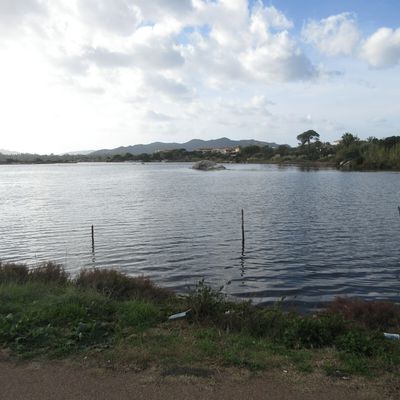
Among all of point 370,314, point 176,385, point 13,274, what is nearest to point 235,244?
point 13,274

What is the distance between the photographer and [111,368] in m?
6.67

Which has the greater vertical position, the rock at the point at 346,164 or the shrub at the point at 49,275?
the shrub at the point at 49,275

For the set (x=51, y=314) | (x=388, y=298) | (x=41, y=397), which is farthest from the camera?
(x=388, y=298)

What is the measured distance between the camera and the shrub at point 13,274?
44.5 ft

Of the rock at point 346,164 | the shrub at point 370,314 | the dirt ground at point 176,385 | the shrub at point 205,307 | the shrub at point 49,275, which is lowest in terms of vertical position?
the rock at point 346,164

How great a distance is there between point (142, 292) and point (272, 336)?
5576 mm

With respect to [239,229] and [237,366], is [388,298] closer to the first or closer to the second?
[237,366]

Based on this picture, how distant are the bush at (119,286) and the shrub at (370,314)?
5.25 m

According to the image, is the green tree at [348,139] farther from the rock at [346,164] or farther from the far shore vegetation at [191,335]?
the far shore vegetation at [191,335]

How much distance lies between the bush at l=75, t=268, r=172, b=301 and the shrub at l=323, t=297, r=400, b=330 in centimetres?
525

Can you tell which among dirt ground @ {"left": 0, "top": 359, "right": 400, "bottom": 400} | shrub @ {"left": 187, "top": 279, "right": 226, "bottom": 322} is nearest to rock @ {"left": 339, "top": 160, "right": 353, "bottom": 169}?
shrub @ {"left": 187, "top": 279, "right": 226, "bottom": 322}

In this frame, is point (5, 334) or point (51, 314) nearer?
point (5, 334)

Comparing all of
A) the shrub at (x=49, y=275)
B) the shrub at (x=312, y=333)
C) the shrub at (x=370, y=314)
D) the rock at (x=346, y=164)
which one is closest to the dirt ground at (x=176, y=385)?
the shrub at (x=312, y=333)

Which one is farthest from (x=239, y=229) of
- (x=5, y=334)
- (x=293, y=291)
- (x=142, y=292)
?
(x=5, y=334)
